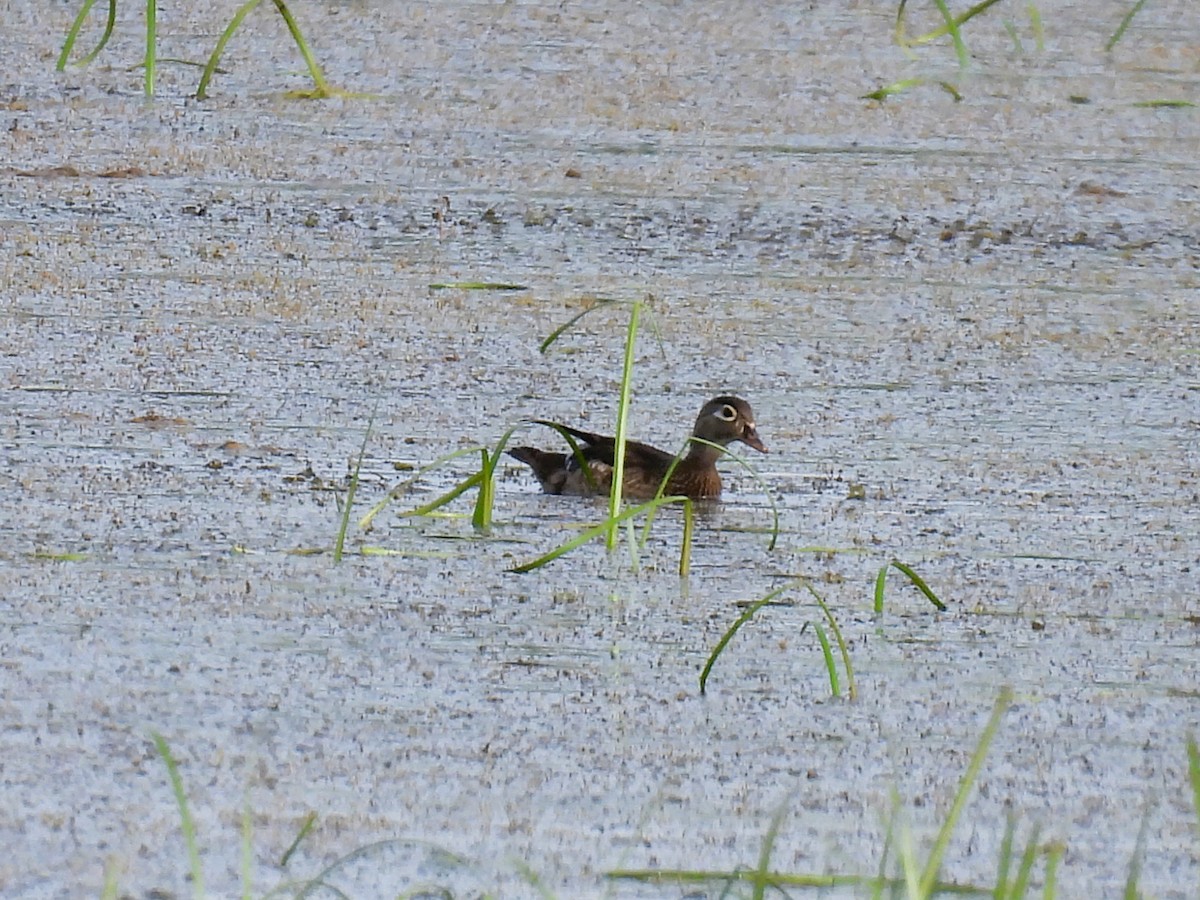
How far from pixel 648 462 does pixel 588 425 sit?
18 centimetres

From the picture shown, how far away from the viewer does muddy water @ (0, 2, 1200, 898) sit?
10.2 feet

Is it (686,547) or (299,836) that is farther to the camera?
(686,547)

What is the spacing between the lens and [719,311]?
5652 millimetres

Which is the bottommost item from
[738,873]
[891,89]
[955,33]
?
[738,873]

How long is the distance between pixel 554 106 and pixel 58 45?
168 cm

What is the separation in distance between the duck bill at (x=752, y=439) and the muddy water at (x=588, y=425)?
0.26ft

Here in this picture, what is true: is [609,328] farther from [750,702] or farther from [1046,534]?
[750,702]

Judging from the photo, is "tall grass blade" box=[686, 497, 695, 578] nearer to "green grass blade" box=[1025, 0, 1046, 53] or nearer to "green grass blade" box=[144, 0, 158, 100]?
"green grass blade" box=[144, 0, 158, 100]

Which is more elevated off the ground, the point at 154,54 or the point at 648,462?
the point at 154,54

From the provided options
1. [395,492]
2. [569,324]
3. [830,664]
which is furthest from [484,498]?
[830,664]

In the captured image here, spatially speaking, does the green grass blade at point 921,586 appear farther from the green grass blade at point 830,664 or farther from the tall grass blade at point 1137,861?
the tall grass blade at point 1137,861

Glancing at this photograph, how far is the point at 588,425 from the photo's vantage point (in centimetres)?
492

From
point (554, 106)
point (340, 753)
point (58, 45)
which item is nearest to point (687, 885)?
point (340, 753)

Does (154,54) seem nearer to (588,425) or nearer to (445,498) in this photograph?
(588,425)
